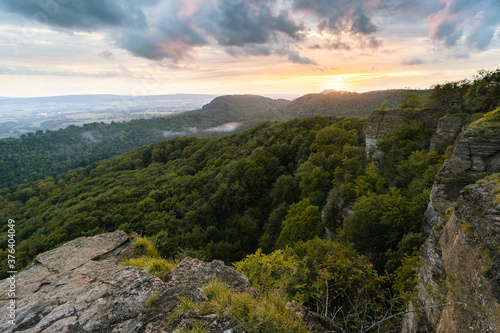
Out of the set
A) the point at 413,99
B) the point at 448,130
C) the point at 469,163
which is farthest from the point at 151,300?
the point at 413,99

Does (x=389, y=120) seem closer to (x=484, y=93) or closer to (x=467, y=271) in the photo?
(x=484, y=93)

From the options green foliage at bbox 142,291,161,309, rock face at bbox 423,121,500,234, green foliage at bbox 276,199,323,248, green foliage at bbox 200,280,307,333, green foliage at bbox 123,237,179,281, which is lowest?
green foliage at bbox 276,199,323,248

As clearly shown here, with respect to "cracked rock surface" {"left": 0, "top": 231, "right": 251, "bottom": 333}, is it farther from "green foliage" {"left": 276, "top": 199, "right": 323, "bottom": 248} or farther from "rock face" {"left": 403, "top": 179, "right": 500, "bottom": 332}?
"green foliage" {"left": 276, "top": 199, "right": 323, "bottom": 248}

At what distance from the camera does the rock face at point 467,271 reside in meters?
4.92

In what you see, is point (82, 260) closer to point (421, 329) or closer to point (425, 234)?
point (421, 329)

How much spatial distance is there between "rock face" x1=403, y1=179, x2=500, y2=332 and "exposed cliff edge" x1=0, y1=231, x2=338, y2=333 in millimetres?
3755

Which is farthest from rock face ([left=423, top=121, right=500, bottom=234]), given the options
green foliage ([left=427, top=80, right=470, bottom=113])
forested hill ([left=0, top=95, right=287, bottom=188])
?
forested hill ([left=0, top=95, right=287, bottom=188])

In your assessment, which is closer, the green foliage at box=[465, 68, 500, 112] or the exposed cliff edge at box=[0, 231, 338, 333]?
the exposed cliff edge at box=[0, 231, 338, 333]

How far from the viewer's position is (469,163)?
1108 centimetres

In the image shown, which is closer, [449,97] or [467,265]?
[467,265]

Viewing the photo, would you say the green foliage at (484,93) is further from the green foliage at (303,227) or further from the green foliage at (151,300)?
the green foliage at (151,300)

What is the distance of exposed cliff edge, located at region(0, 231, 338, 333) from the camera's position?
16.1 ft

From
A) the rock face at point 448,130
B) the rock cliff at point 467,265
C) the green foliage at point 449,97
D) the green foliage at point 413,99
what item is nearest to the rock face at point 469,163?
the rock cliff at point 467,265

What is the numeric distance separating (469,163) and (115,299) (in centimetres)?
1723
